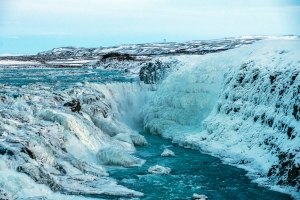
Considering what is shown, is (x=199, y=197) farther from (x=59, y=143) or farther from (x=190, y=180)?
(x=59, y=143)

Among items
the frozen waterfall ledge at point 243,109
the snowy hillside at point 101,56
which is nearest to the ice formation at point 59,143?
the frozen waterfall ledge at point 243,109

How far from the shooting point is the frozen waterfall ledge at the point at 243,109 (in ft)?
61.3

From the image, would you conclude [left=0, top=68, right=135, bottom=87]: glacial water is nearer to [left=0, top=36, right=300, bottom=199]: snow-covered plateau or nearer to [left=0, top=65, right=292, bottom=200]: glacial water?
[left=0, top=36, right=300, bottom=199]: snow-covered plateau

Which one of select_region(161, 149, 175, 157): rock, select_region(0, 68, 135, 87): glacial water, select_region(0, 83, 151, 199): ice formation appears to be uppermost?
select_region(0, 68, 135, 87): glacial water

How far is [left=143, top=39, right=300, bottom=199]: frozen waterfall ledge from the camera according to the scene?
1869 centimetres

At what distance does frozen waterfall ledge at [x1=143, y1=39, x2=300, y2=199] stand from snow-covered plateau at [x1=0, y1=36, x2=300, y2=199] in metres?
0.07

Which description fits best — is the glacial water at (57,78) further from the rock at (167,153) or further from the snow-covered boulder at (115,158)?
the snow-covered boulder at (115,158)

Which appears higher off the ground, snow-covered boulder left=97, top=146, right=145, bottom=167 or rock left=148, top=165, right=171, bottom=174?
snow-covered boulder left=97, top=146, right=145, bottom=167

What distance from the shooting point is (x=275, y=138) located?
1998 centimetres

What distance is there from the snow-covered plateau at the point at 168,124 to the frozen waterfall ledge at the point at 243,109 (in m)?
0.07

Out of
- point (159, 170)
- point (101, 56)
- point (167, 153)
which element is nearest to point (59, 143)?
point (159, 170)

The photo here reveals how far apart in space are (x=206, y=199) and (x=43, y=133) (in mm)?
7692

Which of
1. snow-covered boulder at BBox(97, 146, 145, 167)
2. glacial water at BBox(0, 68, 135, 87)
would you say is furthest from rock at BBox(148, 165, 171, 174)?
glacial water at BBox(0, 68, 135, 87)

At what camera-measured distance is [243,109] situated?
24344 mm
